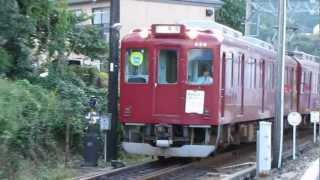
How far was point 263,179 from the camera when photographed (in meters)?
13.9

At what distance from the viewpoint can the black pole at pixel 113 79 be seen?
1619 cm

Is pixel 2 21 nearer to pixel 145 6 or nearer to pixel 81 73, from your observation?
pixel 81 73

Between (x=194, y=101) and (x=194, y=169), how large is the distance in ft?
5.19

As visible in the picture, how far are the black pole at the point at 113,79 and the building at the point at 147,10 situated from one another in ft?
83.0

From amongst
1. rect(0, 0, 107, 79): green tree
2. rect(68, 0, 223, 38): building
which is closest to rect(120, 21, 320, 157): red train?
rect(0, 0, 107, 79): green tree

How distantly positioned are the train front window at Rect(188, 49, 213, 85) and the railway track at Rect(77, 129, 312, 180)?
6.20 ft

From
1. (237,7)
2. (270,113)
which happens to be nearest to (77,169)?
(270,113)

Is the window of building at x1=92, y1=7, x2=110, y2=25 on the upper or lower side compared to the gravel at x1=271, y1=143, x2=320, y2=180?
upper

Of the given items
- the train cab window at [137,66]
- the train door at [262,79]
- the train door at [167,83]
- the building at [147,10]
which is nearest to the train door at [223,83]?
the train door at [167,83]

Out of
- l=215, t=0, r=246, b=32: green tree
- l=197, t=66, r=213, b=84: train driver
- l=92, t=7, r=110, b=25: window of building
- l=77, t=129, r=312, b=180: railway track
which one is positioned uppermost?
l=215, t=0, r=246, b=32: green tree

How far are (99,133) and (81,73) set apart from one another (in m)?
4.85

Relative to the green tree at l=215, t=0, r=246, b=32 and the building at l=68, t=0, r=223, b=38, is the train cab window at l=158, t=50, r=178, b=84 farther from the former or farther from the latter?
the green tree at l=215, t=0, r=246, b=32

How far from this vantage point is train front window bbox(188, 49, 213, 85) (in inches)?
594

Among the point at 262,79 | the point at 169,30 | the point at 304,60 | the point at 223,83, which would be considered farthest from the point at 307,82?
the point at 169,30
